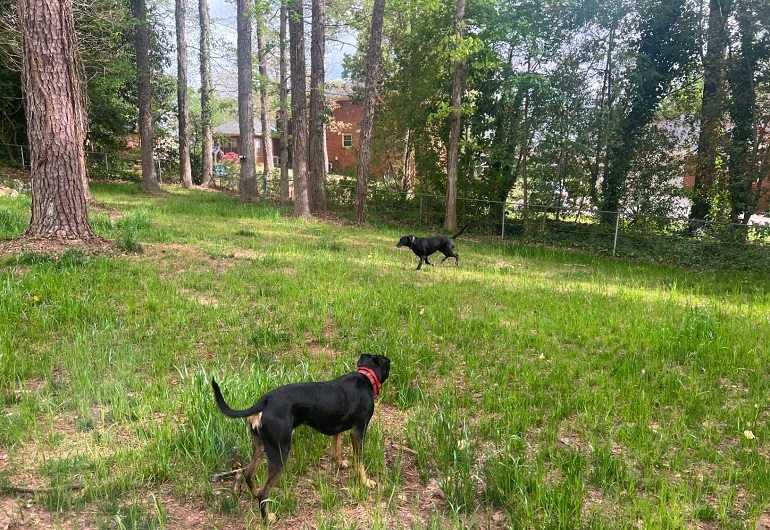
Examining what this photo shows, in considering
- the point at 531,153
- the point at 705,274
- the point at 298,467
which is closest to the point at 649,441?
the point at 298,467

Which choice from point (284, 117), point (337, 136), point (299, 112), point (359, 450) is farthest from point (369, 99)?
point (337, 136)

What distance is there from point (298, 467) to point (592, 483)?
5.68ft

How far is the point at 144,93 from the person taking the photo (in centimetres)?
1894

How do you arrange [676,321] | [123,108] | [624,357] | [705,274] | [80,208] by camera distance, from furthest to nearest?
[123,108] < [705,274] < [80,208] < [676,321] < [624,357]

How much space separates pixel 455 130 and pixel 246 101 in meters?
9.28

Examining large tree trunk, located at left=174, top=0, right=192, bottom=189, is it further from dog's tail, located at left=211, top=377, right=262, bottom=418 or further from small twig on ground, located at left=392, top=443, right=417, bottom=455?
dog's tail, located at left=211, top=377, right=262, bottom=418

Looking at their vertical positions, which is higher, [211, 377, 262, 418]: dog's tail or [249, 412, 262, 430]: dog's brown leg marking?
[211, 377, 262, 418]: dog's tail

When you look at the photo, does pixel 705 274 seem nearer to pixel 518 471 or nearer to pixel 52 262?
pixel 518 471

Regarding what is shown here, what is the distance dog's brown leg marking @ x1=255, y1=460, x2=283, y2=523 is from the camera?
233 centimetres

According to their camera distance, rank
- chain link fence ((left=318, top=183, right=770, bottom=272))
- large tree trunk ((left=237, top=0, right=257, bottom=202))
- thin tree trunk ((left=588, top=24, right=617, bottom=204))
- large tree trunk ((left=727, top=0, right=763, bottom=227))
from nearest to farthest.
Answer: chain link fence ((left=318, top=183, right=770, bottom=272))
large tree trunk ((left=727, top=0, right=763, bottom=227))
thin tree trunk ((left=588, top=24, right=617, bottom=204))
large tree trunk ((left=237, top=0, right=257, bottom=202))

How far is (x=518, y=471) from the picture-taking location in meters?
2.71

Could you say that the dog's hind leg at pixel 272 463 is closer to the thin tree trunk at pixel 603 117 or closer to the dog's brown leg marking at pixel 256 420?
the dog's brown leg marking at pixel 256 420

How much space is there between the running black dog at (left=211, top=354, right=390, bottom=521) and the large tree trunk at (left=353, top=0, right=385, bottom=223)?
41.1 ft

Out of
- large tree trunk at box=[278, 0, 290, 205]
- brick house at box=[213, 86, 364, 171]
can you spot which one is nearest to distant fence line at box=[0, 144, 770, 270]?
large tree trunk at box=[278, 0, 290, 205]
